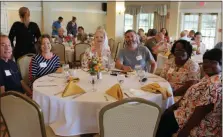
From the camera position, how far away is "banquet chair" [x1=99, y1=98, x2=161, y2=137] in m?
1.63

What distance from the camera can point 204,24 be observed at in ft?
36.6

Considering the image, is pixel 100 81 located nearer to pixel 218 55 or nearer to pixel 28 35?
pixel 218 55

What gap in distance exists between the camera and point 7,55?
2703mm

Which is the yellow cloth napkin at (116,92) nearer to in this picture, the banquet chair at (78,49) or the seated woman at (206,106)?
the seated woman at (206,106)

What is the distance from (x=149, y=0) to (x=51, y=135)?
35.2 feet

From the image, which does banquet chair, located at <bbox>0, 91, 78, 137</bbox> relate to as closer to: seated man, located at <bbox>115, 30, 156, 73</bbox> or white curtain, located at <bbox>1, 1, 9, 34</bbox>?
seated man, located at <bbox>115, 30, 156, 73</bbox>

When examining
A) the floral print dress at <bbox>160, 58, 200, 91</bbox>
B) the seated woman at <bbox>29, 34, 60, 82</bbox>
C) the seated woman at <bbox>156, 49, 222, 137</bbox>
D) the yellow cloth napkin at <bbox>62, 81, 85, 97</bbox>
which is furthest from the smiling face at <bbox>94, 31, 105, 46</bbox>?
the seated woman at <bbox>156, 49, 222, 137</bbox>

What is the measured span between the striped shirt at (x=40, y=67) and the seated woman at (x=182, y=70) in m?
1.50

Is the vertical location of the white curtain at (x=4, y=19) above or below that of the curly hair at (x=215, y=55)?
above

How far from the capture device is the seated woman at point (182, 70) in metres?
2.80

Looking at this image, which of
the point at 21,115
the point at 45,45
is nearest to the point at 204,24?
the point at 45,45

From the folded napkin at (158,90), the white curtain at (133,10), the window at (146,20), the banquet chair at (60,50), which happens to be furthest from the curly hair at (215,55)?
the white curtain at (133,10)

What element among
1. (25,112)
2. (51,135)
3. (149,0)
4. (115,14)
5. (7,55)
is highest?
(149,0)

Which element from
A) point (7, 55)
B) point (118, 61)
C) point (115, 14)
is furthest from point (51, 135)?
point (115, 14)
